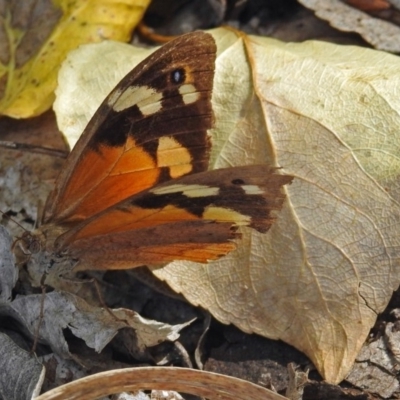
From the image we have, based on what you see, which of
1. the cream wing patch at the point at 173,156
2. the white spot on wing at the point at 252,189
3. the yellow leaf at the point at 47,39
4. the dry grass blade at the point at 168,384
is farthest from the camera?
the yellow leaf at the point at 47,39

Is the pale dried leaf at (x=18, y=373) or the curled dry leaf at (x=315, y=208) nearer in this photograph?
the pale dried leaf at (x=18, y=373)

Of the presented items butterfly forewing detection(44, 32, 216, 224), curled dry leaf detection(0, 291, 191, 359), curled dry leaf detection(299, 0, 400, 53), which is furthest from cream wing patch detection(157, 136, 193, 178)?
curled dry leaf detection(299, 0, 400, 53)

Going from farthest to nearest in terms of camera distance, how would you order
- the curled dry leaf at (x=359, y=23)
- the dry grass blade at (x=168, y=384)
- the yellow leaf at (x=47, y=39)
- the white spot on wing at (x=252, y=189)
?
the yellow leaf at (x=47, y=39) → the curled dry leaf at (x=359, y=23) → the white spot on wing at (x=252, y=189) → the dry grass blade at (x=168, y=384)

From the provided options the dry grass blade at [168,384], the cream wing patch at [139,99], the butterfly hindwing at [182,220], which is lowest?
the dry grass blade at [168,384]

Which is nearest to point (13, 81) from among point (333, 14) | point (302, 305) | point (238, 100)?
point (238, 100)

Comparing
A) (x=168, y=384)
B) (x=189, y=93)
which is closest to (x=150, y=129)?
(x=189, y=93)

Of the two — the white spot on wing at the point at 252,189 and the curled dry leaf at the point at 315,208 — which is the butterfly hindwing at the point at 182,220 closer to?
the white spot on wing at the point at 252,189

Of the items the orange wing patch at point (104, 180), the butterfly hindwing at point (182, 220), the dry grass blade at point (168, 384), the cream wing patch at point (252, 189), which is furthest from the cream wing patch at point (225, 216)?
the dry grass blade at point (168, 384)
